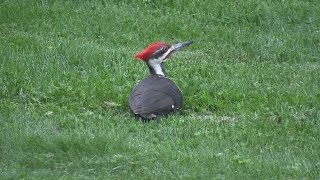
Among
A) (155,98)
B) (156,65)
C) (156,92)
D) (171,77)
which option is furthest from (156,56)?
(171,77)

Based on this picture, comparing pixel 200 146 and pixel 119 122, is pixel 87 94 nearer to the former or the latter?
pixel 119 122

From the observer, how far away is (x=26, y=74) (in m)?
12.9

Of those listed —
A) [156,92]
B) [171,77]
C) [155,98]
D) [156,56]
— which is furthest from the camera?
[171,77]

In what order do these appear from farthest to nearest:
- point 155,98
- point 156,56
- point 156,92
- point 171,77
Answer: point 171,77, point 156,56, point 156,92, point 155,98

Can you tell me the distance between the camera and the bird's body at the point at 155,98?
11320 mm

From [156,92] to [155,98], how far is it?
146mm

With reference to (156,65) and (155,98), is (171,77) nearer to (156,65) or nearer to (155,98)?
(156,65)

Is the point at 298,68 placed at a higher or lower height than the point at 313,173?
lower

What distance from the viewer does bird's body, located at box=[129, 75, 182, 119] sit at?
37.1ft

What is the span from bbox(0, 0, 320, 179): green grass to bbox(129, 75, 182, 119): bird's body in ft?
0.60

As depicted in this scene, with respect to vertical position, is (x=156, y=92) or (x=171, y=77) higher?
(x=156, y=92)

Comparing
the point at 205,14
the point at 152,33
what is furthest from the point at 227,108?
the point at 205,14

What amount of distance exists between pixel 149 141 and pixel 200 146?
607mm

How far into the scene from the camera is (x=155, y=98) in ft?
37.8
